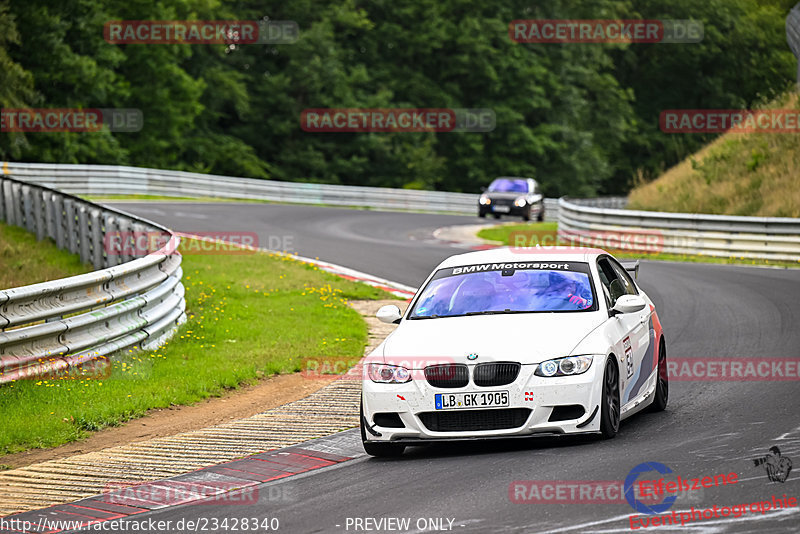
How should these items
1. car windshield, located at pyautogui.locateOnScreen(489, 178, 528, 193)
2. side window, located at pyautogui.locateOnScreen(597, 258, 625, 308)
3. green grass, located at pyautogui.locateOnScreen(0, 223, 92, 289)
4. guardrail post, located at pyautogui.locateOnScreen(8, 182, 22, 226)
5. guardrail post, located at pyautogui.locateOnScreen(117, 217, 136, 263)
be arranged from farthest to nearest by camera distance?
car windshield, located at pyautogui.locateOnScreen(489, 178, 528, 193) < guardrail post, located at pyautogui.locateOnScreen(8, 182, 22, 226) < green grass, located at pyautogui.locateOnScreen(0, 223, 92, 289) < guardrail post, located at pyautogui.locateOnScreen(117, 217, 136, 263) < side window, located at pyautogui.locateOnScreen(597, 258, 625, 308)

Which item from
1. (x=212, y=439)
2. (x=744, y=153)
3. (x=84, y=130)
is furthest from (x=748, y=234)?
(x=84, y=130)

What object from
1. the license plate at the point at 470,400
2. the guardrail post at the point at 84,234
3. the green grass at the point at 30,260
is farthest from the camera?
the guardrail post at the point at 84,234

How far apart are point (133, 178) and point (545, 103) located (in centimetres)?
3022

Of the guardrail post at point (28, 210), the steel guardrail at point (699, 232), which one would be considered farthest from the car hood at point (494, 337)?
the steel guardrail at point (699, 232)

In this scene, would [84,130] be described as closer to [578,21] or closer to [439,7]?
[439,7]

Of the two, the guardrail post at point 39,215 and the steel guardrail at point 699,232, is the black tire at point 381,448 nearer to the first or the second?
the guardrail post at point 39,215

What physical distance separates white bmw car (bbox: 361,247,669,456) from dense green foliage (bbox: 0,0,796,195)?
41497 millimetres

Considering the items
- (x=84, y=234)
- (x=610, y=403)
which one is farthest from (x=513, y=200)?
(x=610, y=403)

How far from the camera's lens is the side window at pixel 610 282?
9852 millimetres

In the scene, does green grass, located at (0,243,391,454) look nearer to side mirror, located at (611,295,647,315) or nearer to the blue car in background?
side mirror, located at (611,295,647,315)

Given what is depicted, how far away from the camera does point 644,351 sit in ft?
32.6

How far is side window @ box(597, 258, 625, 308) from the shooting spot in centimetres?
985

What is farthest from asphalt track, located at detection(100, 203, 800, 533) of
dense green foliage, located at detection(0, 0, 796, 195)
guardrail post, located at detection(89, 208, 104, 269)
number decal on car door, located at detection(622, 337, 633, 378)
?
dense green foliage, located at detection(0, 0, 796, 195)

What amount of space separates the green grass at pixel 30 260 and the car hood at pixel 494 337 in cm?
941
